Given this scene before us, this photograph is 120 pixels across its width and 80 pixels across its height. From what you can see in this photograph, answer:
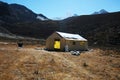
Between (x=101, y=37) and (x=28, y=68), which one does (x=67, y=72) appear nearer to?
(x=28, y=68)

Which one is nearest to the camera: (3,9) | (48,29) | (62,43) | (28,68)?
(28,68)

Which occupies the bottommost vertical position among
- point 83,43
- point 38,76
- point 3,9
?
point 38,76

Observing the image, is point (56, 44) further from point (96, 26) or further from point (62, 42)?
point (96, 26)

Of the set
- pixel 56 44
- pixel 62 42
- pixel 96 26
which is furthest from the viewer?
pixel 96 26

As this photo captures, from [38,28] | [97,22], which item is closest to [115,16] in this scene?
[97,22]

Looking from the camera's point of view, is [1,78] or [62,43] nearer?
[1,78]

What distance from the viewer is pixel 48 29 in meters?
122

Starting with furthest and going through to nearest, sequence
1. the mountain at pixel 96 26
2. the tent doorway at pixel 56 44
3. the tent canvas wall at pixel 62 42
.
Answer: the mountain at pixel 96 26, the tent doorway at pixel 56 44, the tent canvas wall at pixel 62 42

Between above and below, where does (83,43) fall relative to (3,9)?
below

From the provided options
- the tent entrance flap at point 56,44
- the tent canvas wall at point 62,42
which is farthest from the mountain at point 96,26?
the tent entrance flap at point 56,44

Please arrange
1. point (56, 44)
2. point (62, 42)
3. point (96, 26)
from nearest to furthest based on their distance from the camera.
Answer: point (62, 42)
point (56, 44)
point (96, 26)

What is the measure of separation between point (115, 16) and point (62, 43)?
268 ft

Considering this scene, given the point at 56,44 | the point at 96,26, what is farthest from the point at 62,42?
the point at 96,26

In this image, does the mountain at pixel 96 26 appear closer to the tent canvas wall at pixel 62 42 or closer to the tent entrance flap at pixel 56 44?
the tent canvas wall at pixel 62 42
